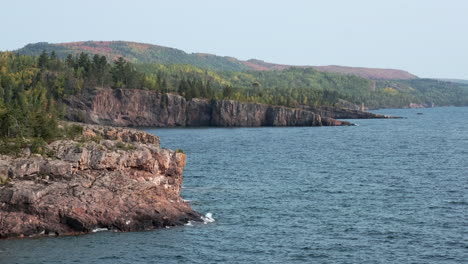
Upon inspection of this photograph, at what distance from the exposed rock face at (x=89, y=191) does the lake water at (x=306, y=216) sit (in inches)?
71.1

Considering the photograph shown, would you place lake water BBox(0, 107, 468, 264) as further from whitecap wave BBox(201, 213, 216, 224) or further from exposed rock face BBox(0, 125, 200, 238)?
exposed rock face BBox(0, 125, 200, 238)

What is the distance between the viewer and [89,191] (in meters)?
58.2

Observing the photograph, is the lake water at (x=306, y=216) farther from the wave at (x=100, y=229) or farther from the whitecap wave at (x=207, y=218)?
the wave at (x=100, y=229)

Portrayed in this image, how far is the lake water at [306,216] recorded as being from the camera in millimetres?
51625

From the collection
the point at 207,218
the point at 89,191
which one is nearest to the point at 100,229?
the point at 89,191

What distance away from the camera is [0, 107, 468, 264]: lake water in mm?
51625

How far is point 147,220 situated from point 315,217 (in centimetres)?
1807

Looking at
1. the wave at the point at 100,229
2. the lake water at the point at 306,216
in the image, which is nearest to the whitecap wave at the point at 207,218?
the lake water at the point at 306,216

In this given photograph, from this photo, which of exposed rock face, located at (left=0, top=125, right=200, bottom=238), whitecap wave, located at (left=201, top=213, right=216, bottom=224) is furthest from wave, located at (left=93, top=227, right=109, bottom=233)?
whitecap wave, located at (left=201, top=213, right=216, bottom=224)

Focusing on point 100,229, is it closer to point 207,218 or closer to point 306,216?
point 207,218

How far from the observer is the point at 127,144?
222ft

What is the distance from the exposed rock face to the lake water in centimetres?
181

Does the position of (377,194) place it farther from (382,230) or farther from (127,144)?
(127,144)

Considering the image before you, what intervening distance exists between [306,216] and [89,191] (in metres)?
22.6
